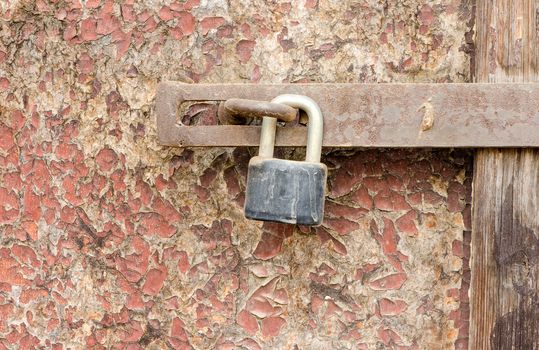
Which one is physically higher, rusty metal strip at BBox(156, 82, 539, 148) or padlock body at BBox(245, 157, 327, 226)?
rusty metal strip at BBox(156, 82, 539, 148)

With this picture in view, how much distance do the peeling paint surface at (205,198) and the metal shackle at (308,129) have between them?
8 cm

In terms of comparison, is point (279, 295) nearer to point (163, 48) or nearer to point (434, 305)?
point (434, 305)

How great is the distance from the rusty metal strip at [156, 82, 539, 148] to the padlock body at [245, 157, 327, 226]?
6 centimetres

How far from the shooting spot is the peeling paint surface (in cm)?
91

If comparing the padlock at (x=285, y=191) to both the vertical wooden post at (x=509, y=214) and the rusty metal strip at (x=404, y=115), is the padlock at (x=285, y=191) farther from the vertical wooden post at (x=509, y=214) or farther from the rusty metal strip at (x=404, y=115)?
the vertical wooden post at (x=509, y=214)

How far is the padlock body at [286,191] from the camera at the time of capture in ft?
2.57

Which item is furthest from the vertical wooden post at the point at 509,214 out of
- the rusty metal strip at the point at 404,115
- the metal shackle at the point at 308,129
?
the metal shackle at the point at 308,129

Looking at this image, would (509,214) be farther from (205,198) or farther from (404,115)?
(205,198)

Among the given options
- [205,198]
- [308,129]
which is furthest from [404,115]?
[205,198]

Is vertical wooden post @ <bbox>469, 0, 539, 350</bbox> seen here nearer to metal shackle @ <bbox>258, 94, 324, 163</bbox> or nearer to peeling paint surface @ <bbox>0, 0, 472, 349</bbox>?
peeling paint surface @ <bbox>0, 0, 472, 349</bbox>

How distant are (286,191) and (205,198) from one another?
0.63 ft

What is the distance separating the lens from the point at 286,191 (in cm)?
78

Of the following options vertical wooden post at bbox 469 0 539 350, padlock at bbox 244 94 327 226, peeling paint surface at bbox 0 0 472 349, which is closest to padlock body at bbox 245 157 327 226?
padlock at bbox 244 94 327 226

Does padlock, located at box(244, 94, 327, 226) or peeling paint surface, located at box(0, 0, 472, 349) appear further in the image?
peeling paint surface, located at box(0, 0, 472, 349)
